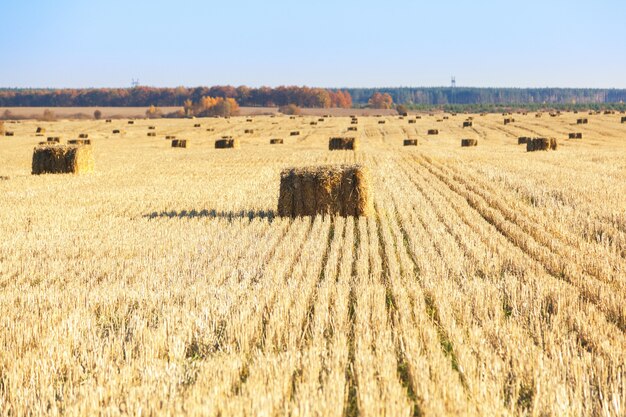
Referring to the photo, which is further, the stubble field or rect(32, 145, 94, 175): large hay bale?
rect(32, 145, 94, 175): large hay bale

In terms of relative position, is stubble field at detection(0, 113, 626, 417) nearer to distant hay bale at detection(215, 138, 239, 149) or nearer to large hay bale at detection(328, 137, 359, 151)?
large hay bale at detection(328, 137, 359, 151)

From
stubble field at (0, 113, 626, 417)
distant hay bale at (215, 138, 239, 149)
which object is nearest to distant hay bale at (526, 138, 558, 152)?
distant hay bale at (215, 138, 239, 149)

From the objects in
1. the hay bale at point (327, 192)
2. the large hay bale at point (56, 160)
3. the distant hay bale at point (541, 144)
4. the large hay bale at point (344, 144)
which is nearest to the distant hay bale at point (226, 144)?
the large hay bale at point (344, 144)

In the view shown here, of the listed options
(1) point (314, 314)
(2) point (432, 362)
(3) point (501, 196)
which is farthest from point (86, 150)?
(2) point (432, 362)

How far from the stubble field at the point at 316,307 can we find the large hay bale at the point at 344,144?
18.7 metres

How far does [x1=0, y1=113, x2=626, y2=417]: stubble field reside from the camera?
4.49 m

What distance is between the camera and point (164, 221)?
12.7m

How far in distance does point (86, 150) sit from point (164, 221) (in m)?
11.8

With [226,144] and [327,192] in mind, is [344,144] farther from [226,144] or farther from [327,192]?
[327,192]

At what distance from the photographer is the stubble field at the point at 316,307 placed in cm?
449

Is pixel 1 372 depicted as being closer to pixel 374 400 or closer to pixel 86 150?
pixel 374 400

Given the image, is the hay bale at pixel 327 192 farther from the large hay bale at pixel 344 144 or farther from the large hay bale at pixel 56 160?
the large hay bale at pixel 344 144

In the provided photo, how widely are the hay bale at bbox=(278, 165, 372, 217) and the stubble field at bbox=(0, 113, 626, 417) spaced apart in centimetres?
47

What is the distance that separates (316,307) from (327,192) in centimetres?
677
